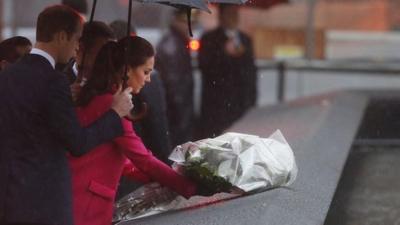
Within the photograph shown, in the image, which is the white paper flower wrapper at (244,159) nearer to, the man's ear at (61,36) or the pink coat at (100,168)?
the pink coat at (100,168)

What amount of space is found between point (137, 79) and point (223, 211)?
0.69 m

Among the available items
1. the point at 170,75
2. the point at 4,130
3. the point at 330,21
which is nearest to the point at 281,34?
the point at 330,21

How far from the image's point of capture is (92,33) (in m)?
4.38

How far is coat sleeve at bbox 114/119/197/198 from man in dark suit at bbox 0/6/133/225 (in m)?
0.36

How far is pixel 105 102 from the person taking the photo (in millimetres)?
4004

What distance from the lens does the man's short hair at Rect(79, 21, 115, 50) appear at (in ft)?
14.3

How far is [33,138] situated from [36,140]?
0.01m

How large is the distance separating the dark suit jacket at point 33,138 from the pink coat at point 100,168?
0.22 m

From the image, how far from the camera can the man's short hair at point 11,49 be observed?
179 inches

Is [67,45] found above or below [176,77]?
above

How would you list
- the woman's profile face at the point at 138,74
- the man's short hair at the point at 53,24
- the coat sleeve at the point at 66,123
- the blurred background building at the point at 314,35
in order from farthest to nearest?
the blurred background building at the point at 314,35 < the woman's profile face at the point at 138,74 < the man's short hair at the point at 53,24 < the coat sleeve at the point at 66,123

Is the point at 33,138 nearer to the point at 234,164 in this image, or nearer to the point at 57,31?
the point at 57,31

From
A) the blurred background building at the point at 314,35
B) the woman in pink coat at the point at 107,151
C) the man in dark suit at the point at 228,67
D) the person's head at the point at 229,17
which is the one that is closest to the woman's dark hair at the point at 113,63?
the woman in pink coat at the point at 107,151

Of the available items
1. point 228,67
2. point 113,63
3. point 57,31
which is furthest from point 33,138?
point 228,67
